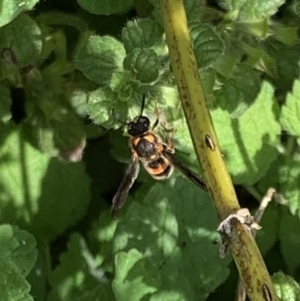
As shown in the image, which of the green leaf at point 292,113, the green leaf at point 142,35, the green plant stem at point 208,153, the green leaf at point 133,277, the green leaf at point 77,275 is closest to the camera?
the green plant stem at point 208,153

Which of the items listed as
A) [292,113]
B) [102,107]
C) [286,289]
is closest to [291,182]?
[292,113]

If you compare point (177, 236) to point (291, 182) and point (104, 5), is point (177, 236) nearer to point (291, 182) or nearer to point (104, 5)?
point (291, 182)

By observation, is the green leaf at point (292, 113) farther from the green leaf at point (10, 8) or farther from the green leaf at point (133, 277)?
the green leaf at point (10, 8)

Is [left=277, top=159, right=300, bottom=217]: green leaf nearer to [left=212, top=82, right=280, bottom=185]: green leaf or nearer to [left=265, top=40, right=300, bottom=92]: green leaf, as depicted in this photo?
[left=212, top=82, right=280, bottom=185]: green leaf

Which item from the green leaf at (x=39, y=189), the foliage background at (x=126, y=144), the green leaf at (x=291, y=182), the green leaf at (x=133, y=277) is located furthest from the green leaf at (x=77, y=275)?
the green leaf at (x=291, y=182)

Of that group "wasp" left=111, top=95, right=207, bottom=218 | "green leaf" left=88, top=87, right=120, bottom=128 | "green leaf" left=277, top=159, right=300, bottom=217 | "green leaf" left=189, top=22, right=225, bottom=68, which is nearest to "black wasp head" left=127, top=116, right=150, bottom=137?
"wasp" left=111, top=95, right=207, bottom=218
